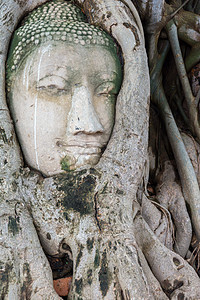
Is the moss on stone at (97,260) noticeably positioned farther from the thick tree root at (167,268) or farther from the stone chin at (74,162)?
the stone chin at (74,162)

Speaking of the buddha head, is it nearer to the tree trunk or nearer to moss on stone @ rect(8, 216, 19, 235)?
the tree trunk

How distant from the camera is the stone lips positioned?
163cm

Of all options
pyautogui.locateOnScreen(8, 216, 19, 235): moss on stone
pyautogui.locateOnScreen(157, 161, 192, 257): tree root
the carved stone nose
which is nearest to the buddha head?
the carved stone nose

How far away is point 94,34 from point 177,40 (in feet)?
2.85

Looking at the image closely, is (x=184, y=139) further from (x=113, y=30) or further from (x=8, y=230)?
(x=8, y=230)

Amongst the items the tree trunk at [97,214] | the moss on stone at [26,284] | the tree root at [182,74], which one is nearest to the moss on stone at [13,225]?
the tree trunk at [97,214]

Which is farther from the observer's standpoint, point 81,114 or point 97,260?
point 81,114

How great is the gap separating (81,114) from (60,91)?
5.8 inches

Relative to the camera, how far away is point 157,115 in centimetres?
244

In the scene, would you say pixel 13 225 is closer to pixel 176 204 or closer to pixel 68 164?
pixel 68 164

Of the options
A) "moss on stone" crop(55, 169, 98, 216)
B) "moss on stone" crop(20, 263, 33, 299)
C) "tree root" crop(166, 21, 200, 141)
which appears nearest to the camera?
"moss on stone" crop(20, 263, 33, 299)

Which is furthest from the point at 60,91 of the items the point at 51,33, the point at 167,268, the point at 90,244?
the point at 167,268

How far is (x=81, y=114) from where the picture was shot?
1586 mm

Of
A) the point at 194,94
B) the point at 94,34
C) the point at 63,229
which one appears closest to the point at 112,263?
the point at 63,229
